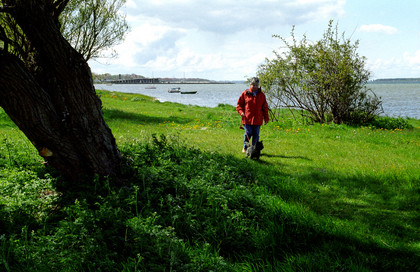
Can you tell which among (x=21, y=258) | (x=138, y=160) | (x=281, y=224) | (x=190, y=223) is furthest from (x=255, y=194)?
(x=21, y=258)

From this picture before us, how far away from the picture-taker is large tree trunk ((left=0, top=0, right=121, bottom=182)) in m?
3.96

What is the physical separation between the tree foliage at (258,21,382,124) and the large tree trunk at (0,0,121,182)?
470 inches

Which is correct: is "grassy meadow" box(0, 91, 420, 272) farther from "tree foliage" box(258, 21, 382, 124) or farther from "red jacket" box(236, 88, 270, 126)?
"tree foliage" box(258, 21, 382, 124)

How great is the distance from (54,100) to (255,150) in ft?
17.4

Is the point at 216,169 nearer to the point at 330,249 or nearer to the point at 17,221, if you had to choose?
the point at 330,249

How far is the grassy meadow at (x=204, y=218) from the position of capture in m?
3.20

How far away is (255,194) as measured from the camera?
5.00 m

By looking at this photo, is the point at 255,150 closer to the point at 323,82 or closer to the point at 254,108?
the point at 254,108

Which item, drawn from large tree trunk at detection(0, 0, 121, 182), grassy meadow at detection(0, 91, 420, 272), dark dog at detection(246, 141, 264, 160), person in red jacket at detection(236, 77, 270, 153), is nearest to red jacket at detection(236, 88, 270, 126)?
person in red jacket at detection(236, 77, 270, 153)

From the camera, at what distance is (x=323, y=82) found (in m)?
14.4

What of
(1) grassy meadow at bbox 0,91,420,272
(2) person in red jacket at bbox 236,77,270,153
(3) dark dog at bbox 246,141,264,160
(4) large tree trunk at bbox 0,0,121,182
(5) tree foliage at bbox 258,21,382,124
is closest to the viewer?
(1) grassy meadow at bbox 0,91,420,272

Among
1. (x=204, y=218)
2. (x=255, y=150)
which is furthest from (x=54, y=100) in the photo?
(x=255, y=150)

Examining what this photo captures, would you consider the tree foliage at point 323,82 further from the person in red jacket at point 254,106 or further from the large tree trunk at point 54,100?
the large tree trunk at point 54,100

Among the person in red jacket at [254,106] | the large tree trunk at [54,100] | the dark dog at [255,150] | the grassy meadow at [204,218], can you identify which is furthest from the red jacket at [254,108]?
the large tree trunk at [54,100]
